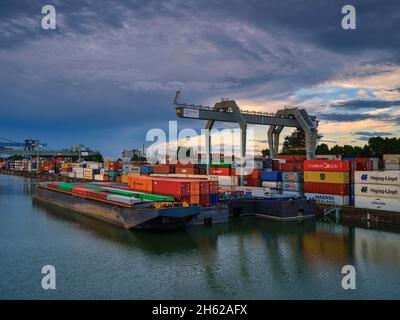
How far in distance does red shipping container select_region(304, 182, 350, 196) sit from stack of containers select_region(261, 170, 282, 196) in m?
3.83

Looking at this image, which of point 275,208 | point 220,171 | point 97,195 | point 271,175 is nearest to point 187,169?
point 220,171

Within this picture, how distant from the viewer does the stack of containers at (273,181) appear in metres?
44.8

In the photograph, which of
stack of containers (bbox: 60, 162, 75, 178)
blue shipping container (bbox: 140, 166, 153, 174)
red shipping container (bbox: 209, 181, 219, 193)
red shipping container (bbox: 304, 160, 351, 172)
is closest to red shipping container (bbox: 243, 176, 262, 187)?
red shipping container (bbox: 304, 160, 351, 172)

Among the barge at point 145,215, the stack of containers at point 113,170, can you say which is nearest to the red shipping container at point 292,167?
the barge at point 145,215

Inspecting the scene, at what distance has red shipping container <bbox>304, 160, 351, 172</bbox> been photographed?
124 ft

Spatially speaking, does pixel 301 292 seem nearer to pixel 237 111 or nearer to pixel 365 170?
pixel 365 170

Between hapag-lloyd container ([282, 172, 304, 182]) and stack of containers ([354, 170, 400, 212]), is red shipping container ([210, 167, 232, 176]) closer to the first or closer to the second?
hapag-lloyd container ([282, 172, 304, 182])

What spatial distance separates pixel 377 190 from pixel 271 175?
42.8 feet

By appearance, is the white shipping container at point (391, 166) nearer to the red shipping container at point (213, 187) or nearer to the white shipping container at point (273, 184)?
the white shipping container at point (273, 184)
